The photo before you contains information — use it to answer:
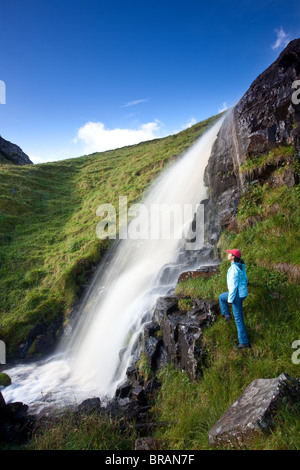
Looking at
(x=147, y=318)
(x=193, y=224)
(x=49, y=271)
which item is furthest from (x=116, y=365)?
(x=49, y=271)

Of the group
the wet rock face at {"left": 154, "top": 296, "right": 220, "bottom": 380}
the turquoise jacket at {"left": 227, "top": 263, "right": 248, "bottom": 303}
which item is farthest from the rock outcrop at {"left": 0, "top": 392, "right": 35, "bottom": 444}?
the turquoise jacket at {"left": 227, "top": 263, "right": 248, "bottom": 303}

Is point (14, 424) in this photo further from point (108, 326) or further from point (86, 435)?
point (108, 326)

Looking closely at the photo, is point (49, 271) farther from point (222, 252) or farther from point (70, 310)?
point (222, 252)

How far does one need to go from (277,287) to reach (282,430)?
3496 millimetres

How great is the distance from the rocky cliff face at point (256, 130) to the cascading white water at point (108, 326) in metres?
2.39

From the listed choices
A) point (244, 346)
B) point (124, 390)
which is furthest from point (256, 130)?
point (124, 390)

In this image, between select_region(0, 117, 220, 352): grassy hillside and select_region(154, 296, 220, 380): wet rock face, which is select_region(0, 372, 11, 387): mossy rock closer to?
select_region(0, 117, 220, 352): grassy hillside

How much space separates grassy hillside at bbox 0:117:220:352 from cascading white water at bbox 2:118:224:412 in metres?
1.73

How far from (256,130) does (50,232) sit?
16786mm

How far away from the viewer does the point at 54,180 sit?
33750mm

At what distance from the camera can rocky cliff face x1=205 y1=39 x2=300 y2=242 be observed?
10266 millimetres

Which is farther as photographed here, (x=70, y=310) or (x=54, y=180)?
(x=54, y=180)

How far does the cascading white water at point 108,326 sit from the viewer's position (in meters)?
8.26

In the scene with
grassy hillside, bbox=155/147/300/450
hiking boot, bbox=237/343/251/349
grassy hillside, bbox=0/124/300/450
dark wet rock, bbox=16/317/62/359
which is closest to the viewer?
grassy hillside, bbox=155/147/300/450
